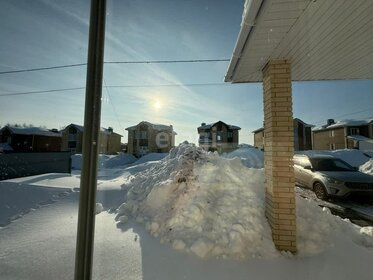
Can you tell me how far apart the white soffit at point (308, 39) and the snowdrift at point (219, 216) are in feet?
6.56

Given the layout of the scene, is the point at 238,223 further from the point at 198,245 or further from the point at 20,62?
the point at 20,62

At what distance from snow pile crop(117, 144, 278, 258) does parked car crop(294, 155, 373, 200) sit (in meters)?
3.08

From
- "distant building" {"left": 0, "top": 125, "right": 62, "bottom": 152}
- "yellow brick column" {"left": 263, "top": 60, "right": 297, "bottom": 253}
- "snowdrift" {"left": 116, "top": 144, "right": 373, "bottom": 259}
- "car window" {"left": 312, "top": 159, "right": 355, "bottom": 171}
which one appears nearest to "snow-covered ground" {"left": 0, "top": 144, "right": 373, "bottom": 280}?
"snowdrift" {"left": 116, "top": 144, "right": 373, "bottom": 259}

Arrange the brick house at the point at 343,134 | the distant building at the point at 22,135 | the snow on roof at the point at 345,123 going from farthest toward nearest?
1. the snow on roof at the point at 345,123
2. the brick house at the point at 343,134
3. the distant building at the point at 22,135

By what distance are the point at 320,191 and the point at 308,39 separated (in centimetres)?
574

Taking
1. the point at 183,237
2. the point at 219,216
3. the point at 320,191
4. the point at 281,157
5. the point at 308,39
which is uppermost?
the point at 308,39

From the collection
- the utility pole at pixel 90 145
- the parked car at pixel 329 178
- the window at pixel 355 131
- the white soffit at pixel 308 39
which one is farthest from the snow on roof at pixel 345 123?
the utility pole at pixel 90 145

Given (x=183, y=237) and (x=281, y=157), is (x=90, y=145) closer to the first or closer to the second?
(x=183, y=237)

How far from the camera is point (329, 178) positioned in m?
6.60

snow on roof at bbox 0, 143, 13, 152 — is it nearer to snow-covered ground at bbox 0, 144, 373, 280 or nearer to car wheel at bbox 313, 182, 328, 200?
snow-covered ground at bbox 0, 144, 373, 280

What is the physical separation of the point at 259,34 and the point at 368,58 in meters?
2.07

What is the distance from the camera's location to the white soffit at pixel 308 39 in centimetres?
204

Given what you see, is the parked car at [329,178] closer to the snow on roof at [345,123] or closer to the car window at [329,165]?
the car window at [329,165]

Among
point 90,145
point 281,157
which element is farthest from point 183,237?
point 90,145
